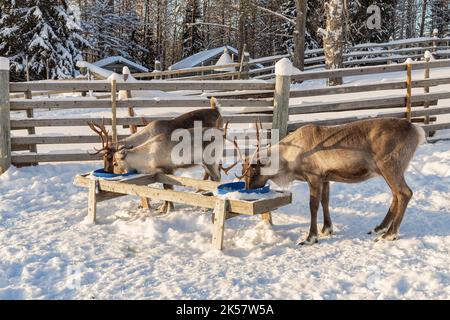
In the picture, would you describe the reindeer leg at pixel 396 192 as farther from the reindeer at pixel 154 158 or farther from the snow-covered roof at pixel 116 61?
the snow-covered roof at pixel 116 61

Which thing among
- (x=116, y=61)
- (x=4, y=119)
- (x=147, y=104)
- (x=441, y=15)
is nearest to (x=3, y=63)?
(x=4, y=119)

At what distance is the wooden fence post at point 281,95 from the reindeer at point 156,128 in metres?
1.55

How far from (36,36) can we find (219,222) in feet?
69.6

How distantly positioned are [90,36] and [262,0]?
517 inches

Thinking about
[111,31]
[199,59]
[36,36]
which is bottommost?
[199,59]

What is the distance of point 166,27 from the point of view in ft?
141

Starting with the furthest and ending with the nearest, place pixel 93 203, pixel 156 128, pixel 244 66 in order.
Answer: pixel 244 66
pixel 156 128
pixel 93 203

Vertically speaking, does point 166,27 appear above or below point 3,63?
above

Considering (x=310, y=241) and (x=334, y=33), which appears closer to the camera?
(x=310, y=241)

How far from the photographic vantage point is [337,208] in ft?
21.1

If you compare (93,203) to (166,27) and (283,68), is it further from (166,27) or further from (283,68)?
(166,27)

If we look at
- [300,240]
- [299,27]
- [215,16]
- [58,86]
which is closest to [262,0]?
[215,16]

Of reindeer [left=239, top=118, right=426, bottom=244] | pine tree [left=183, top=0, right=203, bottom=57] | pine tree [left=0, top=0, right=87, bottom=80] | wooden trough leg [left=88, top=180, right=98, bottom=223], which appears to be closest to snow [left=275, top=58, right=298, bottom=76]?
reindeer [left=239, top=118, right=426, bottom=244]

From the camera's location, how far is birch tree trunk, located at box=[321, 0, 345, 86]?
13305 millimetres
